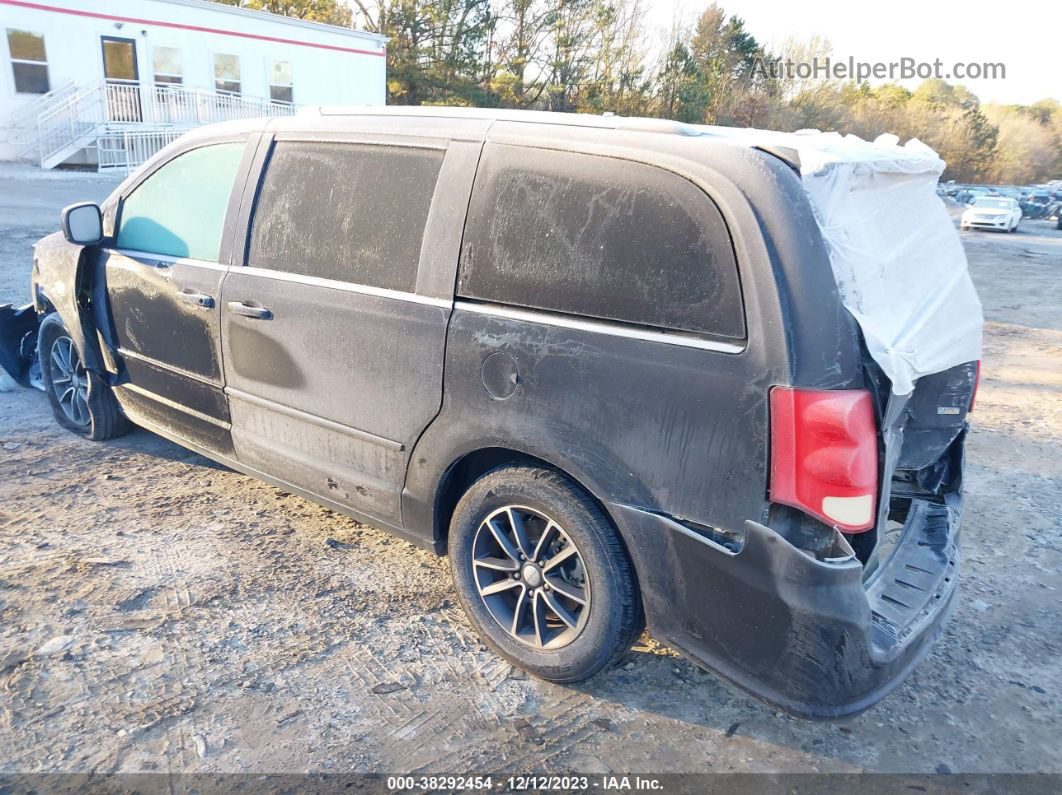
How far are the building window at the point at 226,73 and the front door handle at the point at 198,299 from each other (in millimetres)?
21503

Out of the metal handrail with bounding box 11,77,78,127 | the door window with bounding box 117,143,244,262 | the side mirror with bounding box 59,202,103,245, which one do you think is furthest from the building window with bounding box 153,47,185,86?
the door window with bounding box 117,143,244,262

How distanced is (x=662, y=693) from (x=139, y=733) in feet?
5.82

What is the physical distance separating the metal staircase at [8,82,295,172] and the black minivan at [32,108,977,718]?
55.0 feet

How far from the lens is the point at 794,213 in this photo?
2242mm

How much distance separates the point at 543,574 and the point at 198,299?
2.11 m

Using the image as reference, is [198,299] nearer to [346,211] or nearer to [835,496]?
[346,211]

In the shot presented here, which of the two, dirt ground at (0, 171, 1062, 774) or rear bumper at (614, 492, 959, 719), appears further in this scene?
dirt ground at (0, 171, 1062, 774)

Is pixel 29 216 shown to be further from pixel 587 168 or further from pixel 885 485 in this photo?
pixel 885 485

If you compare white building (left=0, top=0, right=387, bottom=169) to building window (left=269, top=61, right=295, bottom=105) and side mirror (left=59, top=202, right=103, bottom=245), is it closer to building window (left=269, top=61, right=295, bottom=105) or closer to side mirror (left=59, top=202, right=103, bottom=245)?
building window (left=269, top=61, right=295, bottom=105)

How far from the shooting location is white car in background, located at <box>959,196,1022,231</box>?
27.6 meters

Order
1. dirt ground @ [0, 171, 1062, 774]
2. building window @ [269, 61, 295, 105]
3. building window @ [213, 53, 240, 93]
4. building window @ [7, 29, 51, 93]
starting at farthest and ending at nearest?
building window @ [269, 61, 295, 105] → building window @ [213, 53, 240, 93] → building window @ [7, 29, 51, 93] → dirt ground @ [0, 171, 1062, 774]

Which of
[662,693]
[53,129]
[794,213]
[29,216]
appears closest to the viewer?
[794,213]

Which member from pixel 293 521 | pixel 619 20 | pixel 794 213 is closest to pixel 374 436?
pixel 293 521

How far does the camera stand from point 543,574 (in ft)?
9.27
